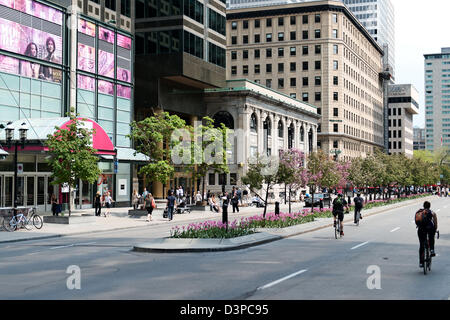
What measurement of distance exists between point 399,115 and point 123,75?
15061 cm

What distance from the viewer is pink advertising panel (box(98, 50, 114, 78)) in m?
46.4

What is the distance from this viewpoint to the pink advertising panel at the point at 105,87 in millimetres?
46347

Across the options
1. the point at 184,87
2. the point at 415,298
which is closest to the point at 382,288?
the point at 415,298

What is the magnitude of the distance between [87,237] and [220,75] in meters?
43.9

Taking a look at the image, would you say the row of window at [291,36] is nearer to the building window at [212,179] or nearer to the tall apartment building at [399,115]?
the building window at [212,179]

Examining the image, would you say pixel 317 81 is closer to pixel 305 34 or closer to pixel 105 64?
pixel 305 34

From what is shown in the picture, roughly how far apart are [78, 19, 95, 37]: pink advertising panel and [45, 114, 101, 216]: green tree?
14.9 meters

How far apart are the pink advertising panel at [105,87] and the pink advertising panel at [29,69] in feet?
15.7

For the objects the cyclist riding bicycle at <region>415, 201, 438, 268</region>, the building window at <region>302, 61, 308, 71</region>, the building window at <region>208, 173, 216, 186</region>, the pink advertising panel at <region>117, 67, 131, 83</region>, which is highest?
the building window at <region>302, 61, 308, 71</region>

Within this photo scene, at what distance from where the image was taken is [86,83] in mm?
44656

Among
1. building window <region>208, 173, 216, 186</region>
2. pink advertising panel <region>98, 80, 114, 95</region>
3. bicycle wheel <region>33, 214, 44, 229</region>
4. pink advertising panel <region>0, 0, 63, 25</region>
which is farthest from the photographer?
building window <region>208, 173, 216, 186</region>

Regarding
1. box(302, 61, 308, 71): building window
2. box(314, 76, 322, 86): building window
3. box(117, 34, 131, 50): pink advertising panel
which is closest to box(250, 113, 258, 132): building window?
box(117, 34, 131, 50): pink advertising panel

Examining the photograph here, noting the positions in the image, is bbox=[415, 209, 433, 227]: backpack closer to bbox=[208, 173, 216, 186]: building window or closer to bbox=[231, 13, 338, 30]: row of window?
bbox=[208, 173, 216, 186]: building window

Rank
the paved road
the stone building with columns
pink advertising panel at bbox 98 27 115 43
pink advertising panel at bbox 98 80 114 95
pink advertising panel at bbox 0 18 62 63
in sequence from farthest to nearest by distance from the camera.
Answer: the stone building with columns < pink advertising panel at bbox 98 27 115 43 < pink advertising panel at bbox 98 80 114 95 < pink advertising panel at bbox 0 18 62 63 < the paved road
